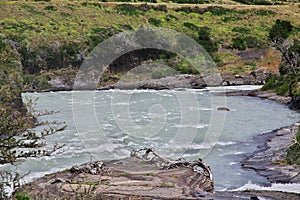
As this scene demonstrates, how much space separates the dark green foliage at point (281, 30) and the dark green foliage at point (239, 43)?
4.22m

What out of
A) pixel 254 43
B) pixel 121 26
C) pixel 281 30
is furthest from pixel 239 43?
pixel 121 26

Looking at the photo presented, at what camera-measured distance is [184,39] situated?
71.2 metres

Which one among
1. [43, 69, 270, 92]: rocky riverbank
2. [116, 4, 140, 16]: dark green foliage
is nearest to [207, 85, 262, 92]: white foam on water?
[43, 69, 270, 92]: rocky riverbank

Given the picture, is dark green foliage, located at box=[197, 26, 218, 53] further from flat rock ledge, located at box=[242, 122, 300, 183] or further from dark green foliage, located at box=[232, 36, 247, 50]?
flat rock ledge, located at box=[242, 122, 300, 183]

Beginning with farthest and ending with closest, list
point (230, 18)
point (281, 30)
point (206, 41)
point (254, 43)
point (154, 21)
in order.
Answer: point (230, 18), point (154, 21), point (281, 30), point (254, 43), point (206, 41)

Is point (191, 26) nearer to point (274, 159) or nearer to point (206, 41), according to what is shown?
point (206, 41)

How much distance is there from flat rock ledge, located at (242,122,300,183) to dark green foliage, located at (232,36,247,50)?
4368 cm

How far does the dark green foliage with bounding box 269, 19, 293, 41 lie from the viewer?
235 ft

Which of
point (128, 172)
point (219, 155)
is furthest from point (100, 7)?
point (128, 172)

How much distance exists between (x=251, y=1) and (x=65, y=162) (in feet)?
298

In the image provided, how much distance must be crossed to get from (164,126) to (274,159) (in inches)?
430

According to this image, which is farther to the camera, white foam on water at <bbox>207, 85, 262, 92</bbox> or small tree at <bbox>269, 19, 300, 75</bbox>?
white foam on water at <bbox>207, 85, 262, 92</bbox>

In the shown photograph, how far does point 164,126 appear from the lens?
31.5m

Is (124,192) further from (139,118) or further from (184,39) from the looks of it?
(184,39)
